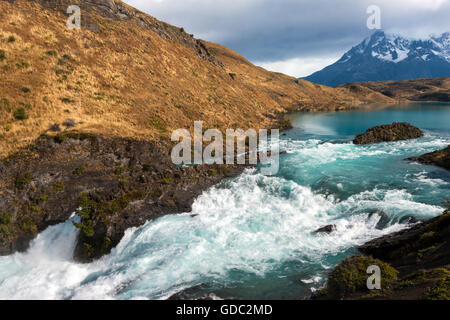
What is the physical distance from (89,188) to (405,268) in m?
26.8

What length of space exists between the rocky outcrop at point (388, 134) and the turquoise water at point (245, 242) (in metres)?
19.1

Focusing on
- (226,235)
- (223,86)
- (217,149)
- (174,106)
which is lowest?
(226,235)

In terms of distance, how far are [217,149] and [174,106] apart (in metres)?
15.2

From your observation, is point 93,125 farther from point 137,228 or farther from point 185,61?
point 185,61

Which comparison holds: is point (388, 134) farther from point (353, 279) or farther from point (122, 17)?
point (122, 17)

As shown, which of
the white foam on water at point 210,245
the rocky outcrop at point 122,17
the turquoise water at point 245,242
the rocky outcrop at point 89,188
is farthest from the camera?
the rocky outcrop at point 122,17

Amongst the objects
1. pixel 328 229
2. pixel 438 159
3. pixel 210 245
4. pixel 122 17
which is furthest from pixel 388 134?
pixel 122 17

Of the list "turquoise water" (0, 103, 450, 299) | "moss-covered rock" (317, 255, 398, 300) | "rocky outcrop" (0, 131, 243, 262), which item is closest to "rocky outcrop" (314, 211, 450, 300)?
"moss-covered rock" (317, 255, 398, 300)

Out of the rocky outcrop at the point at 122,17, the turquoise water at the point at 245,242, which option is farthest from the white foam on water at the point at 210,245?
the rocky outcrop at the point at 122,17

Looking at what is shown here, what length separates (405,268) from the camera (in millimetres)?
13617

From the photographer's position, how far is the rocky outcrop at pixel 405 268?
1055 cm

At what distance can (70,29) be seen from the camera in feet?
172

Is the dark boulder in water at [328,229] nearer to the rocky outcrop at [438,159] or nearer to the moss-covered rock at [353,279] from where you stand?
the moss-covered rock at [353,279]
